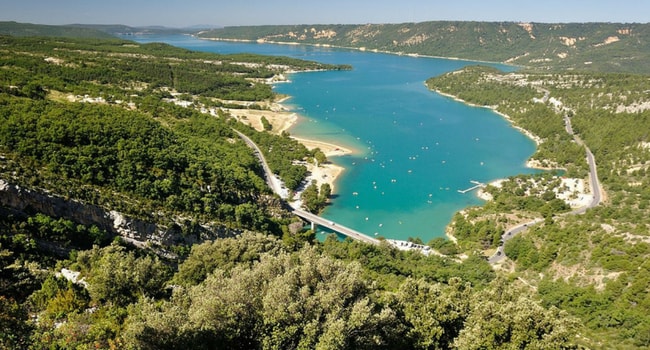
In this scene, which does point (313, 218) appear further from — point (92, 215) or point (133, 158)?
point (92, 215)

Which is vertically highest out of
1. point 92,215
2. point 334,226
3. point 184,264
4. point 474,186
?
point 92,215

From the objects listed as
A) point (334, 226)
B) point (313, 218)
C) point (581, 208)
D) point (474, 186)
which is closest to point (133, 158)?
point (313, 218)

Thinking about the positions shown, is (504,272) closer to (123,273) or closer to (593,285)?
(593,285)

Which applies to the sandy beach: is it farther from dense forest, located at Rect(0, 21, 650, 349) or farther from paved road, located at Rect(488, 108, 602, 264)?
paved road, located at Rect(488, 108, 602, 264)

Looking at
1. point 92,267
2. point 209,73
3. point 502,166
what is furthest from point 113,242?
point 209,73

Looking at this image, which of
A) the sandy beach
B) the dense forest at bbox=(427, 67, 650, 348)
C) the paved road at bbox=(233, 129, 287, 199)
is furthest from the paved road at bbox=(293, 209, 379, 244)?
the dense forest at bbox=(427, 67, 650, 348)
